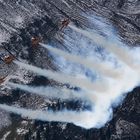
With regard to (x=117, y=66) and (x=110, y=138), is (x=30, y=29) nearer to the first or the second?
(x=117, y=66)

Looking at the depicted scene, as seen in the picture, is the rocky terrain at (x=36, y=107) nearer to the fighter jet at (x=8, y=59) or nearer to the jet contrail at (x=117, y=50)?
the fighter jet at (x=8, y=59)

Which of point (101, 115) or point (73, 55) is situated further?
point (73, 55)

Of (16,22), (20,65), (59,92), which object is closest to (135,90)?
(59,92)

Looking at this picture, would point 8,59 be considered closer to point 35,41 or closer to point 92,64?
point 35,41

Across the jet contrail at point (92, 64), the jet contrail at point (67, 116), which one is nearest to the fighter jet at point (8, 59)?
the jet contrail at point (92, 64)

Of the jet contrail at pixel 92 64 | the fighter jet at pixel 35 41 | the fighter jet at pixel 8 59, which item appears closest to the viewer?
the jet contrail at pixel 92 64
